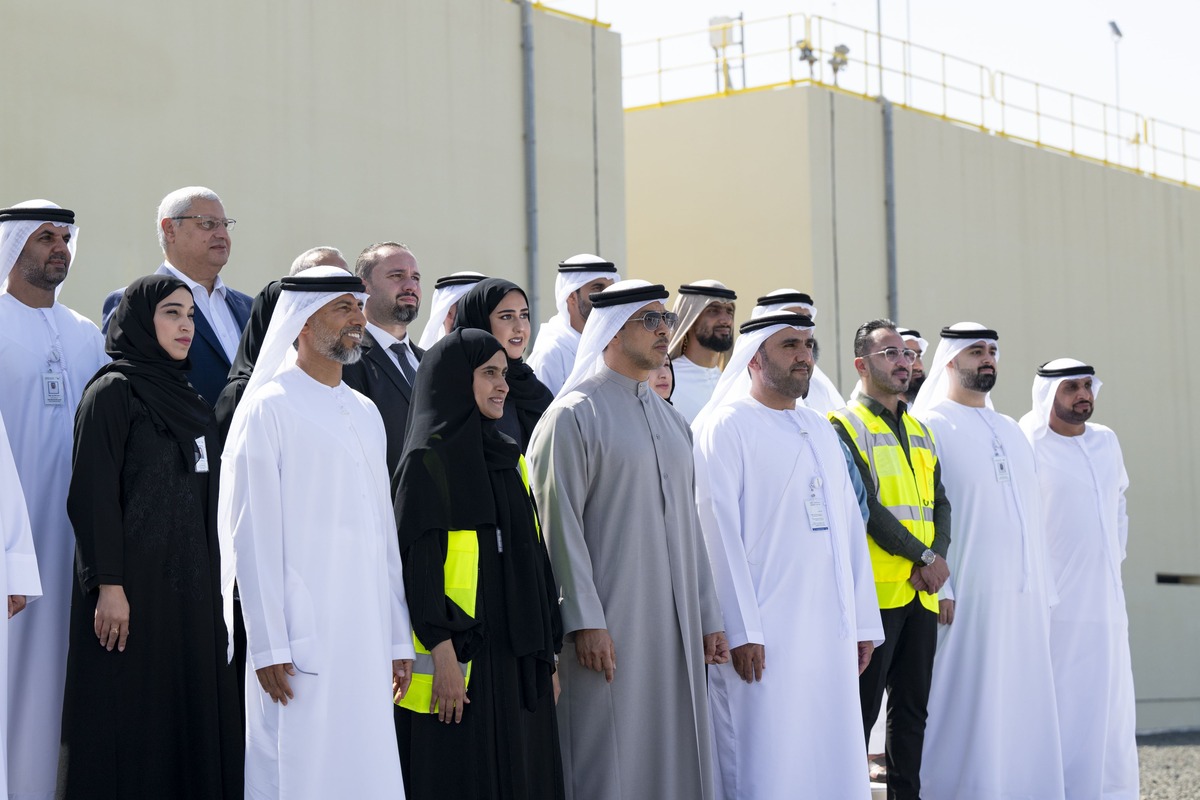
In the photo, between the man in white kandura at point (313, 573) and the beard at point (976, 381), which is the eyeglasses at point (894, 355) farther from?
the man in white kandura at point (313, 573)

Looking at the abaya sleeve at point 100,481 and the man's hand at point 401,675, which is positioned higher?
the abaya sleeve at point 100,481

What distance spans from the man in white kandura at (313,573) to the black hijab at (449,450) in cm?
10

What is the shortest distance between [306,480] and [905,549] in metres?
3.02

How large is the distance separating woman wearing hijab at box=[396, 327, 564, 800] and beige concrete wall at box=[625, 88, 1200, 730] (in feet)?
30.5

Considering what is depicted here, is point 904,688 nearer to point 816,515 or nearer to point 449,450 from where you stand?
point 816,515

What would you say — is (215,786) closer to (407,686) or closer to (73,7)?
(407,686)

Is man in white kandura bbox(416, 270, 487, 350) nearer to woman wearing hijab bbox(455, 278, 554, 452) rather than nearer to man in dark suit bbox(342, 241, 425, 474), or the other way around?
man in dark suit bbox(342, 241, 425, 474)

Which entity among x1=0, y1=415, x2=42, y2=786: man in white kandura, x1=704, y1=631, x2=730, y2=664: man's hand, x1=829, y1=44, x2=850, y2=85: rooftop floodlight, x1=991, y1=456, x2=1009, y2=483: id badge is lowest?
x1=704, y1=631, x2=730, y2=664: man's hand

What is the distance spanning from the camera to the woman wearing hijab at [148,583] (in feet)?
15.7

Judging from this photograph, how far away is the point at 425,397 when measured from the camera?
493cm

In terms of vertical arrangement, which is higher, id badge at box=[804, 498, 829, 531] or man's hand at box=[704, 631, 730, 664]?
id badge at box=[804, 498, 829, 531]

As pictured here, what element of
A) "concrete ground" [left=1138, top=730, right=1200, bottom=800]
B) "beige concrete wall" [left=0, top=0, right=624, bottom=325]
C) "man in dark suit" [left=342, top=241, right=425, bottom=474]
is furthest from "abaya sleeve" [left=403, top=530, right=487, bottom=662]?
"concrete ground" [left=1138, top=730, right=1200, bottom=800]

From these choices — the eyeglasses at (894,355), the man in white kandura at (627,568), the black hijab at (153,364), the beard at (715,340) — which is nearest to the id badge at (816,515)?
the man in white kandura at (627,568)

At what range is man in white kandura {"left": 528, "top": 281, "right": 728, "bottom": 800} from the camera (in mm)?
5270
